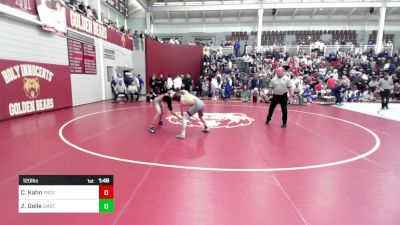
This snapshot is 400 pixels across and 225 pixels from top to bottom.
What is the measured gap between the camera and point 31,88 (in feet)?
31.8

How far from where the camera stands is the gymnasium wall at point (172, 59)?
20.4 meters

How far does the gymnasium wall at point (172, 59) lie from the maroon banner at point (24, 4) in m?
10.6

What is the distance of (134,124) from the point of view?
8062 mm

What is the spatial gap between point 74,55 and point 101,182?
11.9 m

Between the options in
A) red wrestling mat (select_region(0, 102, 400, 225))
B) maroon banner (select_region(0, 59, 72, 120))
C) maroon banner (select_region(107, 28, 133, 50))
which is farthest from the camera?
maroon banner (select_region(107, 28, 133, 50))

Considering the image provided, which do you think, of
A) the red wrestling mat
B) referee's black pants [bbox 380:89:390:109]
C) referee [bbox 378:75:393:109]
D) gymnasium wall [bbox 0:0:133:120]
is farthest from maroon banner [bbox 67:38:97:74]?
referee's black pants [bbox 380:89:390:109]

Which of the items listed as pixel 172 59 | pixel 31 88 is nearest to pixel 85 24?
pixel 31 88

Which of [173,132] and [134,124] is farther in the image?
[134,124]

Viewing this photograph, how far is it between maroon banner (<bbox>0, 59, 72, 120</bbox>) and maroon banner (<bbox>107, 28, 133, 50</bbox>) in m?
5.22

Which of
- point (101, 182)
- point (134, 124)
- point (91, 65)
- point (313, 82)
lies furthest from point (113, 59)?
point (101, 182)

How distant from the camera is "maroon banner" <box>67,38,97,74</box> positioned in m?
12.3

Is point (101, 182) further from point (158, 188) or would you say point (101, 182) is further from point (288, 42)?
point (288, 42)

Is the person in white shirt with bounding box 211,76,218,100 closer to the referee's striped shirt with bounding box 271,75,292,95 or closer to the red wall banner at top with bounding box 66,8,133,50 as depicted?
the red wall banner at top with bounding box 66,8,133,50
